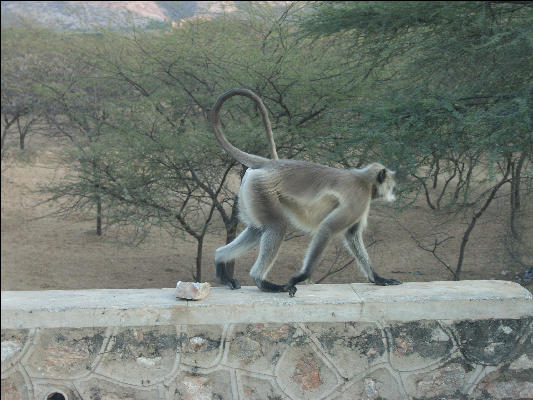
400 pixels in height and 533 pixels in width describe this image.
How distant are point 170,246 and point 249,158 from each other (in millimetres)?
7111

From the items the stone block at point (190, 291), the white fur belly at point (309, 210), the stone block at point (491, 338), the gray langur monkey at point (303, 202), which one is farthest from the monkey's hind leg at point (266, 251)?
the stone block at point (491, 338)

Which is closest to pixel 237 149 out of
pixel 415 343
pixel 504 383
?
pixel 415 343

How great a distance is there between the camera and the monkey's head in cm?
373

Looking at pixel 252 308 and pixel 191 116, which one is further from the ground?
pixel 252 308

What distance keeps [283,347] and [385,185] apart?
1.23m

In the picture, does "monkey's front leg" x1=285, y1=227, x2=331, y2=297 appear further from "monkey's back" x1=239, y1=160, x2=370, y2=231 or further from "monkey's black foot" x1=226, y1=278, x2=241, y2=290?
"monkey's black foot" x1=226, y1=278, x2=241, y2=290

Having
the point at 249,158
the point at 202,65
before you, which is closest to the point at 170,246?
the point at 202,65

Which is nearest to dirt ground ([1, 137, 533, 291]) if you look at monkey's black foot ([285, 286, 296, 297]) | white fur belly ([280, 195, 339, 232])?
white fur belly ([280, 195, 339, 232])

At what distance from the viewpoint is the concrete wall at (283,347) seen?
9.97 feet

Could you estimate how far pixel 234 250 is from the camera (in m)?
3.84

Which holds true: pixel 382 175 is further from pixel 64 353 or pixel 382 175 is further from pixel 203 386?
pixel 64 353

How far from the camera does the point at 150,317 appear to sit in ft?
10.1

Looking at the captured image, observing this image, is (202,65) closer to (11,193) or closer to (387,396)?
(387,396)

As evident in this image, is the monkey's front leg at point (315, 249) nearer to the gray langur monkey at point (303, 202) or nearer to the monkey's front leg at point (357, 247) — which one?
the gray langur monkey at point (303, 202)
